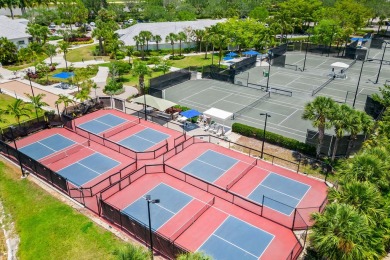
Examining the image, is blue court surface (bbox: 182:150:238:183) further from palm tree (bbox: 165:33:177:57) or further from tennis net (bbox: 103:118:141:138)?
palm tree (bbox: 165:33:177:57)

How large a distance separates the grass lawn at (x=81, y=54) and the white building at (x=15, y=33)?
9161 millimetres

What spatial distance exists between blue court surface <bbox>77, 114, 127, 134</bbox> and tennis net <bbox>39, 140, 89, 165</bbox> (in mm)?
2829

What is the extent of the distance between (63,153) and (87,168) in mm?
3896

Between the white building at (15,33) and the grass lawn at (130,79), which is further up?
the white building at (15,33)

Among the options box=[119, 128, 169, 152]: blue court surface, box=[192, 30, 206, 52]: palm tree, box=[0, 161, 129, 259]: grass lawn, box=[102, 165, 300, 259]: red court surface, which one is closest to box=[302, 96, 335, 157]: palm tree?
box=[102, 165, 300, 259]: red court surface

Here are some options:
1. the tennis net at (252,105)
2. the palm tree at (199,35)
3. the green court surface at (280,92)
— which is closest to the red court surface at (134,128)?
the green court surface at (280,92)

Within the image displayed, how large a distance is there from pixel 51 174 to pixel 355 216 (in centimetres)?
2212

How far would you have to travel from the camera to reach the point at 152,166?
93.8 feet

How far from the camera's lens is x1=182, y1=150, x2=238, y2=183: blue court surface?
28438 millimetres

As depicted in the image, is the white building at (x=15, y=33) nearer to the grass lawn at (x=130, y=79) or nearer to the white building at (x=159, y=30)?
the white building at (x=159, y=30)

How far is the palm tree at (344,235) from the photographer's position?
15.6 metres

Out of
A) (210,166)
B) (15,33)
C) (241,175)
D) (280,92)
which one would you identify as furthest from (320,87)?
(15,33)

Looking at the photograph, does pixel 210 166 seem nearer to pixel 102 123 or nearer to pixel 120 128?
pixel 120 128

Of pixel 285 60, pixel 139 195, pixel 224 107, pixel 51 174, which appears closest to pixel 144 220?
pixel 139 195
